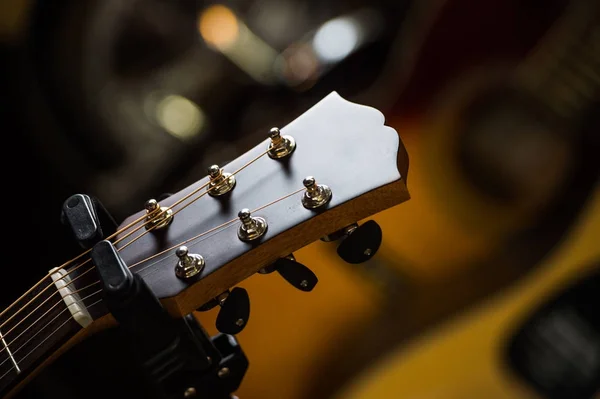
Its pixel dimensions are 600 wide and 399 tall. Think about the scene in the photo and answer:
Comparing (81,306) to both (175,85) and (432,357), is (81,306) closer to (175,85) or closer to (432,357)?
(432,357)

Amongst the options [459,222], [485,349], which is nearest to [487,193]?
[459,222]

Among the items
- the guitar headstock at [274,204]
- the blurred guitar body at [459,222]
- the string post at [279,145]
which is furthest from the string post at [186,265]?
the blurred guitar body at [459,222]

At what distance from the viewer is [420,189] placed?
101 centimetres

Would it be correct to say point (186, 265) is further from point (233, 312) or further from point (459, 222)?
point (459, 222)

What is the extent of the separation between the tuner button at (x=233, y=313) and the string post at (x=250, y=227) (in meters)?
0.04

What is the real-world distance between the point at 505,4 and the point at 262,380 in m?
0.65

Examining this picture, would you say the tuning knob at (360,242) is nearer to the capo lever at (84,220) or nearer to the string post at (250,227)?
the string post at (250,227)

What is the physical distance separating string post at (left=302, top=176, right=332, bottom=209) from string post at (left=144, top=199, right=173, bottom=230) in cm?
13

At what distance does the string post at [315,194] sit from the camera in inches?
19.7

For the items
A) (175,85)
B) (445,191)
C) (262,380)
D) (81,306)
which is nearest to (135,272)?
(81,306)

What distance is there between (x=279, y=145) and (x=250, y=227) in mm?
81

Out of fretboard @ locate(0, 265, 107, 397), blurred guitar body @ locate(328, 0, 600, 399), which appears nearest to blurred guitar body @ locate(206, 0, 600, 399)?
blurred guitar body @ locate(328, 0, 600, 399)

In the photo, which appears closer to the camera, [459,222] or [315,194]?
[315,194]

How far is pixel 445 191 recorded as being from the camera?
1005mm
